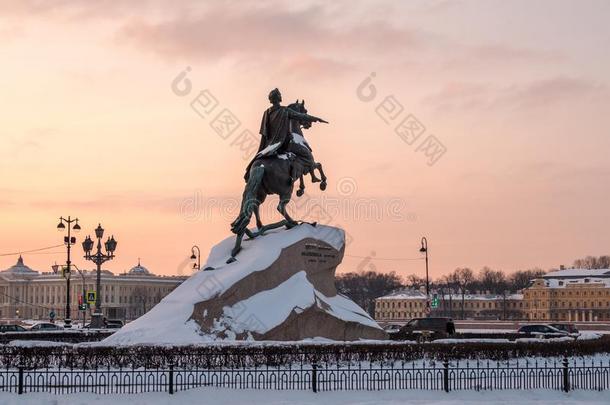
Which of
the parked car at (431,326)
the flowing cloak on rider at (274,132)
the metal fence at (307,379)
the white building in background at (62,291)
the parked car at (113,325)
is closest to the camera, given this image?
the metal fence at (307,379)

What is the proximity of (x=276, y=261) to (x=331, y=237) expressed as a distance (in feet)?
8.55

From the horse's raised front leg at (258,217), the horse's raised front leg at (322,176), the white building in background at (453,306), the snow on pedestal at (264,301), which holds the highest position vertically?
the horse's raised front leg at (322,176)

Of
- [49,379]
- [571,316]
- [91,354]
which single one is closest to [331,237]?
[91,354]

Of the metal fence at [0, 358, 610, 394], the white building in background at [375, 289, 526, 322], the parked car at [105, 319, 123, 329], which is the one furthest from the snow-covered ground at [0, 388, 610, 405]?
the white building in background at [375, 289, 526, 322]

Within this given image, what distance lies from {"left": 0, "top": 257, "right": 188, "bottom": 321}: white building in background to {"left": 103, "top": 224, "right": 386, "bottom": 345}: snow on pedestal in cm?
12048

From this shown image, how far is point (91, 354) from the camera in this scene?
2023 cm

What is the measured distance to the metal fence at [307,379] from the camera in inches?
683

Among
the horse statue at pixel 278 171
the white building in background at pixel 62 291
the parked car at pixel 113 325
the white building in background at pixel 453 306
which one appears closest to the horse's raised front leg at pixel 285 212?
the horse statue at pixel 278 171

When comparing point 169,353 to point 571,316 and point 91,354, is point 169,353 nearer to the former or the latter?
point 91,354

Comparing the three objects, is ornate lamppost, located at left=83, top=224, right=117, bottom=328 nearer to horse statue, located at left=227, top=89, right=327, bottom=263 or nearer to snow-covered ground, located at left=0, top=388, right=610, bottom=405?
horse statue, located at left=227, top=89, right=327, bottom=263

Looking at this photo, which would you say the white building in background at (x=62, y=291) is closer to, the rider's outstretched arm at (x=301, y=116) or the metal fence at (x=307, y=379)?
the rider's outstretched arm at (x=301, y=116)

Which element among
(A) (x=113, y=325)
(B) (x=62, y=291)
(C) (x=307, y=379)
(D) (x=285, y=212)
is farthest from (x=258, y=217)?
(B) (x=62, y=291)

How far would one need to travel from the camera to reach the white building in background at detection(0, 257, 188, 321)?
148625 mm

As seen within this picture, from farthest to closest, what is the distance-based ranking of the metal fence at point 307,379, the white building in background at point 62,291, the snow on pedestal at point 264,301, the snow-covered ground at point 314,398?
1. the white building in background at point 62,291
2. the snow on pedestal at point 264,301
3. the metal fence at point 307,379
4. the snow-covered ground at point 314,398
